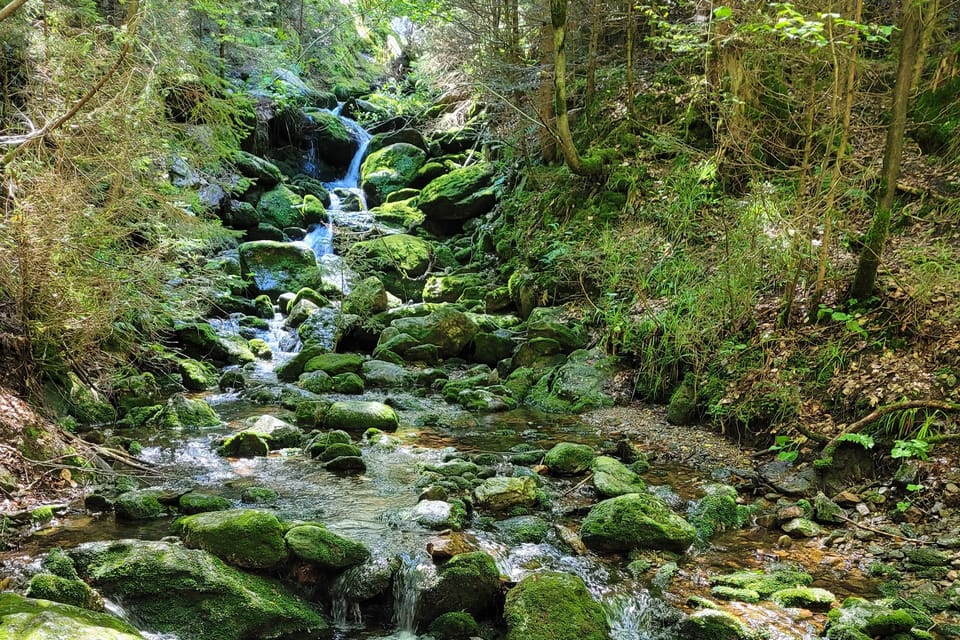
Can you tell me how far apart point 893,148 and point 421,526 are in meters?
5.18

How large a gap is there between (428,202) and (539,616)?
14607mm

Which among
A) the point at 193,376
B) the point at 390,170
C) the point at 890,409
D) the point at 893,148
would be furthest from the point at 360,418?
the point at 390,170

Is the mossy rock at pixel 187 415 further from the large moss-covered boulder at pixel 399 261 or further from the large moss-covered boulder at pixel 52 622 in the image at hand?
the large moss-covered boulder at pixel 399 261

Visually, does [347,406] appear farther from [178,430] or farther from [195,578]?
[195,578]

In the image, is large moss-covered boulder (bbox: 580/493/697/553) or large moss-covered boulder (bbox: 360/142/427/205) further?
large moss-covered boulder (bbox: 360/142/427/205)

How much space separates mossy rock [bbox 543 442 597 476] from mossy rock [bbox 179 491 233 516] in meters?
2.91

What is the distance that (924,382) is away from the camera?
15.8 ft

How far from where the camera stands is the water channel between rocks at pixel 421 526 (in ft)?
12.1

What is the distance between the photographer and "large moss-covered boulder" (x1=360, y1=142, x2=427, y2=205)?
1906cm

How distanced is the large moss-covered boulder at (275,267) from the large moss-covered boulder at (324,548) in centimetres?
1090

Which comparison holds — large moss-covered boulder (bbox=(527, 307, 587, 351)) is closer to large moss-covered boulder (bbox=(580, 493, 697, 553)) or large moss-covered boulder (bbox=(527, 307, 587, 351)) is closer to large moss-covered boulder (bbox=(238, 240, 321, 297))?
large moss-covered boulder (bbox=(580, 493, 697, 553))

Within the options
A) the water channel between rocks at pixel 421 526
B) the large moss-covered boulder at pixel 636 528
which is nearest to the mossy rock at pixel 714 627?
the water channel between rocks at pixel 421 526

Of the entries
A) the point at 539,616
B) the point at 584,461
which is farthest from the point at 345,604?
the point at 584,461

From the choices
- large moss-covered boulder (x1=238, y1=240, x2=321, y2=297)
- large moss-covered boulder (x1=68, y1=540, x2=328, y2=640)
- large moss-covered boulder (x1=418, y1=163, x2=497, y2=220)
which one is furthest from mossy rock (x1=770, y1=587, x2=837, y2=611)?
large moss-covered boulder (x1=418, y1=163, x2=497, y2=220)
